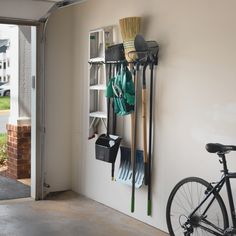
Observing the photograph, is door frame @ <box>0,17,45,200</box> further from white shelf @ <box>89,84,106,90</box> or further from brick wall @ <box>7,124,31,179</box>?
brick wall @ <box>7,124,31,179</box>

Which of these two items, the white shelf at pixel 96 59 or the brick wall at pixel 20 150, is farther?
the brick wall at pixel 20 150

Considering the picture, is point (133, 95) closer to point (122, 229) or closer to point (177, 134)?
point (177, 134)

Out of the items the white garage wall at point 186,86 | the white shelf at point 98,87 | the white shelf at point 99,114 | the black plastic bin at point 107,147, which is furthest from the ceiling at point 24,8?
the black plastic bin at point 107,147

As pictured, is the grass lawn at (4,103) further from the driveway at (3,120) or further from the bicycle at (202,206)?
the bicycle at (202,206)

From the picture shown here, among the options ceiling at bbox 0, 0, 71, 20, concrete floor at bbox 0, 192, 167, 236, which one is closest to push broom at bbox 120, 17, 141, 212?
concrete floor at bbox 0, 192, 167, 236

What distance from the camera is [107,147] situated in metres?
4.67

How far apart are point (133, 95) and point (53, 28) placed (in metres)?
1.72

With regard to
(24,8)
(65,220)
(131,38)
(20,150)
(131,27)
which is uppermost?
(24,8)

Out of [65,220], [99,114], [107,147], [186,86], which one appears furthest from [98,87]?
[65,220]

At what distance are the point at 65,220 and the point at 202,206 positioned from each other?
1585 mm

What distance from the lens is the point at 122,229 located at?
436cm

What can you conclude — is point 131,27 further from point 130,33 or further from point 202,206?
point 202,206

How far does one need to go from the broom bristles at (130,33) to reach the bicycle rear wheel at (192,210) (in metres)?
1.36

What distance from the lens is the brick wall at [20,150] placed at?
20.6 ft
